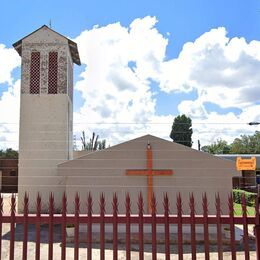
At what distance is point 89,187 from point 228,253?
17.6 feet

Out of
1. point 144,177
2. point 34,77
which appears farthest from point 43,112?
point 144,177

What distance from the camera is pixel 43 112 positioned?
Answer: 1752 centimetres

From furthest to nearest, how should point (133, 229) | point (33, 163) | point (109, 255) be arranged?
point (33, 163)
point (133, 229)
point (109, 255)

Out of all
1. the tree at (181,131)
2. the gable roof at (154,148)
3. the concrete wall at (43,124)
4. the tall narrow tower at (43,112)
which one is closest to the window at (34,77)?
the tall narrow tower at (43,112)

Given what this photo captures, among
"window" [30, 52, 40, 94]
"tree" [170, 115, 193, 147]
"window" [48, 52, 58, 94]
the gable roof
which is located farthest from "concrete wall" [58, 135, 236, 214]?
"tree" [170, 115, 193, 147]

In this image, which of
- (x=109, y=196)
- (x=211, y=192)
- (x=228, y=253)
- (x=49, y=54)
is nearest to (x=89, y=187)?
(x=109, y=196)

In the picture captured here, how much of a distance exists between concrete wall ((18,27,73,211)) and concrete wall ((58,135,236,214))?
16.0 feet

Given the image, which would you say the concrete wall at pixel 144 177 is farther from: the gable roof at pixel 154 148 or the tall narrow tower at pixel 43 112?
the tall narrow tower at pixel 43 112

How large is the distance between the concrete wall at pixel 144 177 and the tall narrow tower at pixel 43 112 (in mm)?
4906

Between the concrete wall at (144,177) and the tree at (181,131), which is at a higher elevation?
the tree at (181,131)

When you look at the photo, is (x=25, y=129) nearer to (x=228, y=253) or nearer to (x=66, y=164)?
(x=66, y=164)

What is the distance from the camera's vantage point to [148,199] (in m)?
12.1

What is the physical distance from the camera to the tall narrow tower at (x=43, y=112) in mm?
17078

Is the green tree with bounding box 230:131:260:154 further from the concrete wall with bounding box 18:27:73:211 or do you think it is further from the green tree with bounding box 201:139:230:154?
the concrete wall with bounding box 18:27:73:211
